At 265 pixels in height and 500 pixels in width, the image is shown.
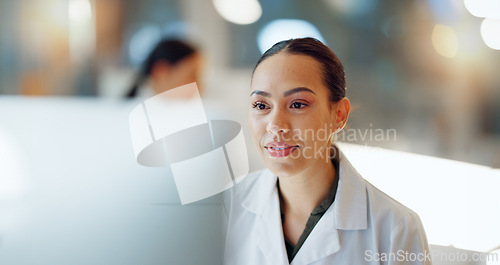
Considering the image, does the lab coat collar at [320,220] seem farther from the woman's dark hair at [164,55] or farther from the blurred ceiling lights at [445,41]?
the blurred ceiling lights at [445,41]

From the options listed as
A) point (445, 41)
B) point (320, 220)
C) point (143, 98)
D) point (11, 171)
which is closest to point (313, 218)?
point (320, 220)

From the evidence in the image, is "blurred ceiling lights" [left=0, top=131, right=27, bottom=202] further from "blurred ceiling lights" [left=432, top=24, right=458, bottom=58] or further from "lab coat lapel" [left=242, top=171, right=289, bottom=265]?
"blurred ceiling lights" [left=432, top=24, right=458, bottom=58]

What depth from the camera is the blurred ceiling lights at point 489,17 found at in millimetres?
809

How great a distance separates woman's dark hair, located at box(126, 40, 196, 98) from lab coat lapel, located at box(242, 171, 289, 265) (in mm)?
257

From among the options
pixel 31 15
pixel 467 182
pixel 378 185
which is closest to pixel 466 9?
pixel 467 182

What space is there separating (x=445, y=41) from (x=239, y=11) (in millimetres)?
610

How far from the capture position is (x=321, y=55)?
0.54m

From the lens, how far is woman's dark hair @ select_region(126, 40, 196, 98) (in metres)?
0.74

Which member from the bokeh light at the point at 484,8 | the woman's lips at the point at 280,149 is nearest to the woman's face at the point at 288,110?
the woman's lips at the point at 280,149

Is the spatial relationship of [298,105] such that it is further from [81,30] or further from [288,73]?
[81,30]

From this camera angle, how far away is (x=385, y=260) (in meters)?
0.56

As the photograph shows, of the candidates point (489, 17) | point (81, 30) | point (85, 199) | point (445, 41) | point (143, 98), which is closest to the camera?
point (85, 199)

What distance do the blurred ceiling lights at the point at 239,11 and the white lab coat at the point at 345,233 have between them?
1.23 ft

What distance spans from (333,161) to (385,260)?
0.17 metres
